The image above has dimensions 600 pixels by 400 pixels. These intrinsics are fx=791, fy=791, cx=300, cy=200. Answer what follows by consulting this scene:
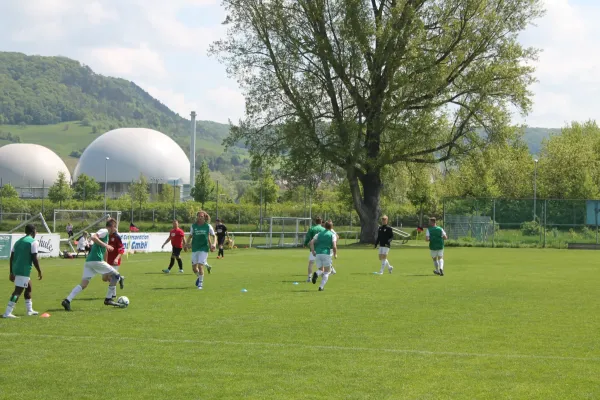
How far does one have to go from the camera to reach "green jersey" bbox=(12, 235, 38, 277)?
15.0 m

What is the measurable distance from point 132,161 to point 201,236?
433 ft

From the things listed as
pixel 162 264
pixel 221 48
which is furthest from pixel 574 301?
pixel 221 48

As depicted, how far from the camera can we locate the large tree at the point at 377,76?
49.0 meters

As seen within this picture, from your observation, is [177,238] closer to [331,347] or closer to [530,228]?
[331,347]

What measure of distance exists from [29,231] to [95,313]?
2.16 meters

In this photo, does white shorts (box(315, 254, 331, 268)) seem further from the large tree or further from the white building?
the white building

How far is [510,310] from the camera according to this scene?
16406 millimetres

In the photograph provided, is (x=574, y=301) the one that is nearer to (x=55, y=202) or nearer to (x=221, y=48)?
(x=221, y=48)

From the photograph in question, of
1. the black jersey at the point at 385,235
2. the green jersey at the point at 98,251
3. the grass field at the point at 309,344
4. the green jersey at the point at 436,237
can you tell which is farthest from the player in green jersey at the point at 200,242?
the green jersey at the point at 436,237

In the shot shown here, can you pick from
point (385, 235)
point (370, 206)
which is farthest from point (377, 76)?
point (385, 235)

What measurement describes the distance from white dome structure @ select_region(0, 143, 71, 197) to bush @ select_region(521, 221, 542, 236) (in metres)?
117

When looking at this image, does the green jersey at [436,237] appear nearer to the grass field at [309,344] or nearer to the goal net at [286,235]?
the grass field at [309,344]

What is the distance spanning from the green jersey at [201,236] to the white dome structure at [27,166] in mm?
139062

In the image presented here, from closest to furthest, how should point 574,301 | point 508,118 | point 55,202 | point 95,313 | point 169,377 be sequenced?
point 169,377 → point 95,313 → point 574,301 → point 508,118 → point 55,202
